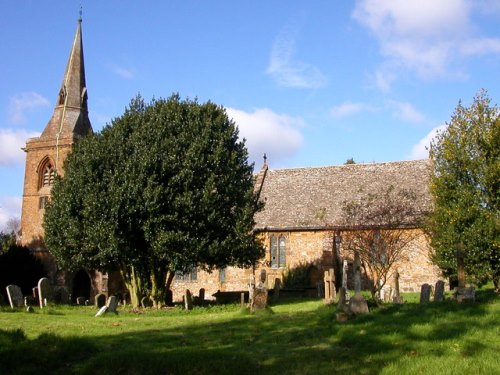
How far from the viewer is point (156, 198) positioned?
74.0 feet

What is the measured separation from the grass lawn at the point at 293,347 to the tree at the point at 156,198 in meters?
9.30

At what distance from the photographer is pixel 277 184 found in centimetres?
3919

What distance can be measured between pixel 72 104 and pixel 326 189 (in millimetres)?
19514

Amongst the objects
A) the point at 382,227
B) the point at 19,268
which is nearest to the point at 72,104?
the point at 19,268

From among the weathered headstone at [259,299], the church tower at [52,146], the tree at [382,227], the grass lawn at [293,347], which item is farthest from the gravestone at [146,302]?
the church tower at [52,146]

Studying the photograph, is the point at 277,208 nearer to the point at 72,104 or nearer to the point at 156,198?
the point at 156,198

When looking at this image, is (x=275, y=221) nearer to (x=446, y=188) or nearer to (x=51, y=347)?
(x=446, y=188)

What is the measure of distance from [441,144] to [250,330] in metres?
16.5

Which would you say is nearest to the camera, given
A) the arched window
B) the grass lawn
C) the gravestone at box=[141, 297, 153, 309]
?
the grass lawn

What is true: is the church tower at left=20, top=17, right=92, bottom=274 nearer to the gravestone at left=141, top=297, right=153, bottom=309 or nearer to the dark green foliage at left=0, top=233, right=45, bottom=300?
the dark green foliage at left=0, top=233, right=45, bottom=300

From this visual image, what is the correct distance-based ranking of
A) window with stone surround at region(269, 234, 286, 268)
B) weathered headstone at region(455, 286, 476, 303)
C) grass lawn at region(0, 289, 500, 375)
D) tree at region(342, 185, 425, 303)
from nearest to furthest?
grass lawn at region(0, 289, 500, 375)
weathered headstone at region(455, 286, 476, 303)
tree at region(342, 185, 425, 303)
window with stone surround at region(269, 234, 286, 268)

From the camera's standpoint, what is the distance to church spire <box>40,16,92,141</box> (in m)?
38.1

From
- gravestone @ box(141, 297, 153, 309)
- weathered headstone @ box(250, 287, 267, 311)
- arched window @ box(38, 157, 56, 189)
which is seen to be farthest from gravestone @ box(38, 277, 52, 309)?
arched window @ box(38, 157, 56, 189)

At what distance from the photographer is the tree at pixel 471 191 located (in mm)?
23469
